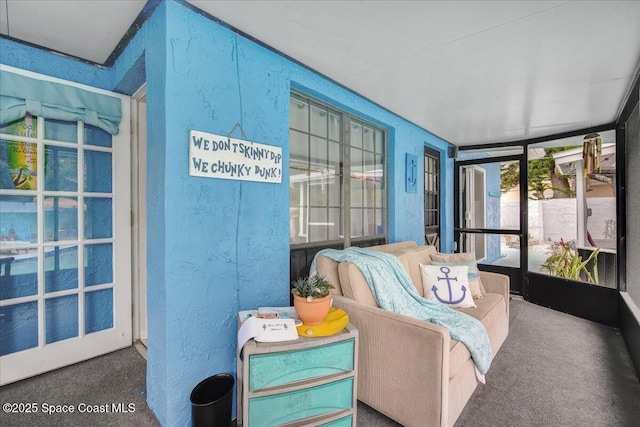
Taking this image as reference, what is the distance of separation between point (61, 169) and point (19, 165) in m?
0.21

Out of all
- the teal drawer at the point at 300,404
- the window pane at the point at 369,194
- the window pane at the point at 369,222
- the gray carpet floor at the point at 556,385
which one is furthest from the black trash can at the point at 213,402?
the window pane at the point at 369,194

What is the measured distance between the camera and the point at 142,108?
95.3 inches

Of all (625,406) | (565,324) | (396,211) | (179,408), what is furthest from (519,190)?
(179,408)

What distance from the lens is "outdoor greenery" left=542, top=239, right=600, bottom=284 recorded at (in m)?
3.54

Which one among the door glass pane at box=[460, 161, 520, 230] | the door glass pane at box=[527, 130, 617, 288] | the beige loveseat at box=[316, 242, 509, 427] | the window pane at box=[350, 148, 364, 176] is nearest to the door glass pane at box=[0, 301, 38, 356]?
the beige loveseat at box=[316, 242, 509, 427]

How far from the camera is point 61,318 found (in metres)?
2.07

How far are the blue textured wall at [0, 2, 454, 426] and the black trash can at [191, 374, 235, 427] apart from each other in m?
0.06

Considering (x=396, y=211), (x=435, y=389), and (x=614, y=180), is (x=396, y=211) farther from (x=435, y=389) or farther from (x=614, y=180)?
(x=614, y=180)

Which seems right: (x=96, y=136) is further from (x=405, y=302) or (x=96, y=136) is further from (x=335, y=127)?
(x=405, y=302)

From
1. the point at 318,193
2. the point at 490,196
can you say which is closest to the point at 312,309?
the point at 318,193

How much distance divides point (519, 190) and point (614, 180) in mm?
989

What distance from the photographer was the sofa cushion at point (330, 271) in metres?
2.05

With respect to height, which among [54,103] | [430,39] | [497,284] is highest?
[430,39]

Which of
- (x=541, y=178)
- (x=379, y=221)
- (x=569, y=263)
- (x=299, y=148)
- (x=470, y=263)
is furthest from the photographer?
(x=541, y=178)
